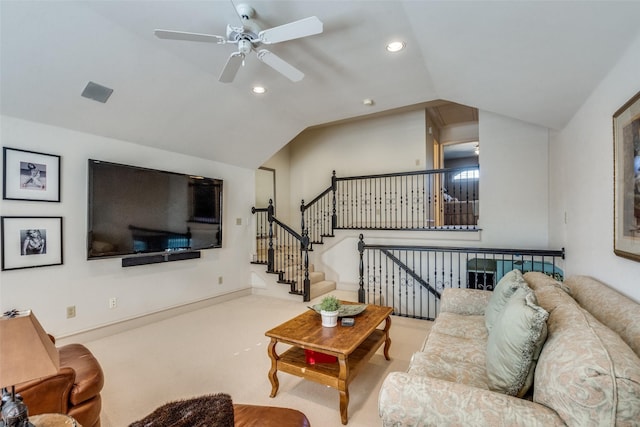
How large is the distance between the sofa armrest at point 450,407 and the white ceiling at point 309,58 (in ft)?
6.52

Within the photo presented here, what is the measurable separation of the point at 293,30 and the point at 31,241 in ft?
10.5

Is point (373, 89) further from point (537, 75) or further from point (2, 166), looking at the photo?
point (2, 166)

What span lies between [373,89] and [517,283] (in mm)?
2712

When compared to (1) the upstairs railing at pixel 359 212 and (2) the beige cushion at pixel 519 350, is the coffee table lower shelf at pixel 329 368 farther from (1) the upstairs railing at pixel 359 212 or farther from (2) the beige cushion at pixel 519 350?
(1) the upstairs railing at pixel 359 212

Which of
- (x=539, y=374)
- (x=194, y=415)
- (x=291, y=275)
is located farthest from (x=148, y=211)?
(x=539, y=374)

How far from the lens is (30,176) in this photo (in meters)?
2.90

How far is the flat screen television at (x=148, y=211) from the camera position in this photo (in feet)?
10.9

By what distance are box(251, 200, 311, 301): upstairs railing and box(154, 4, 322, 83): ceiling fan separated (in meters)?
2.88

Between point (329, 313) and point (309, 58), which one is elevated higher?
point (309, 58)

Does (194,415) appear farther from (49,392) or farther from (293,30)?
(293,30)

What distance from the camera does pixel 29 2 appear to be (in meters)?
2.11

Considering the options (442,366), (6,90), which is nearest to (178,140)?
(6,90)

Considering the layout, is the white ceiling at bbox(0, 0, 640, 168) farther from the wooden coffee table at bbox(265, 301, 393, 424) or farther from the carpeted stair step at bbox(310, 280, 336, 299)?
the carpeted stair step at bbox(310, 280, 336, 299)

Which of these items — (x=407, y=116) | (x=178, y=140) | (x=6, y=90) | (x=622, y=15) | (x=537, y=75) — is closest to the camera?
(x=622, y=15)
